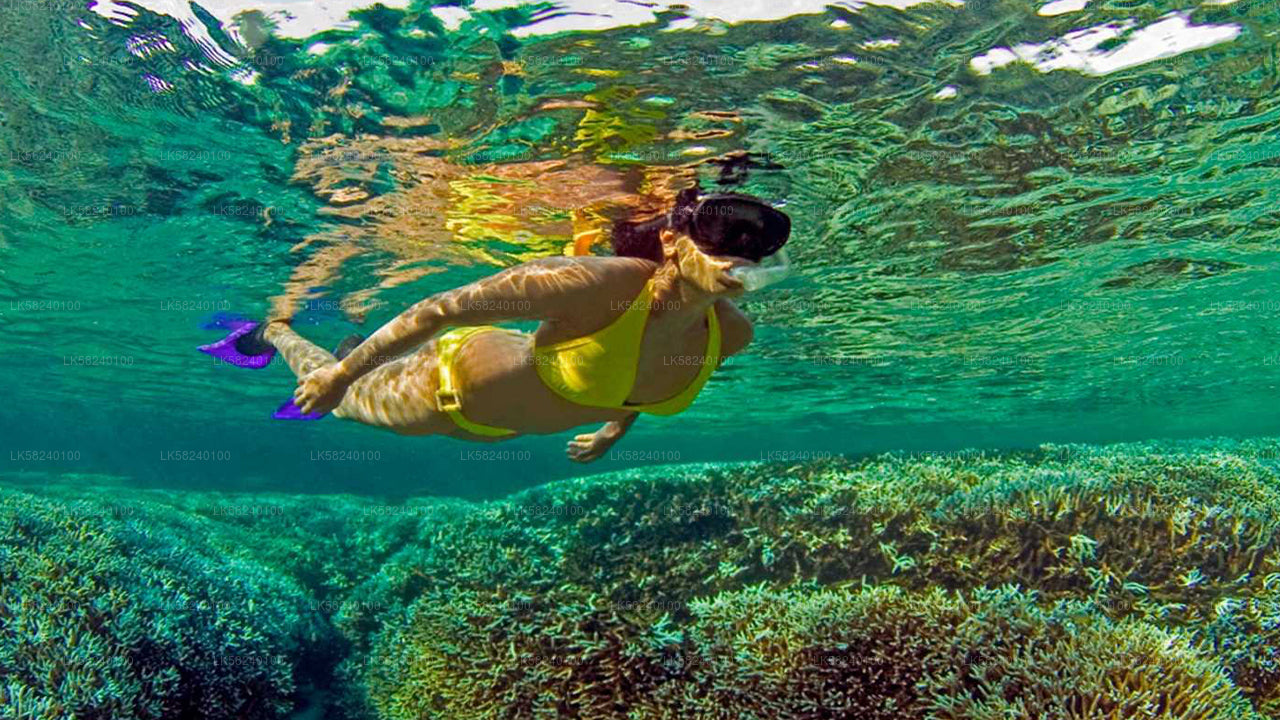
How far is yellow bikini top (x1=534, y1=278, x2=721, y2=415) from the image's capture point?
4387 mm

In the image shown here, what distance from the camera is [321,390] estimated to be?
184 inches

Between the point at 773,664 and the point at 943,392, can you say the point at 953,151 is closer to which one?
→ the point at 773,664

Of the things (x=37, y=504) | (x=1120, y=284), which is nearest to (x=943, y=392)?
(x=1120, y=284)

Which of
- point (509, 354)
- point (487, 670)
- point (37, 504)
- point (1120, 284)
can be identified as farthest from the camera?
point (1120, 284)

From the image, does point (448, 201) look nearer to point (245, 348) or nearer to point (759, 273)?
point (245, 348)

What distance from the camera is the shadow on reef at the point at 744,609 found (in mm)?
4387

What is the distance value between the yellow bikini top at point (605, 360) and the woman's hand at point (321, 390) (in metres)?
1.46

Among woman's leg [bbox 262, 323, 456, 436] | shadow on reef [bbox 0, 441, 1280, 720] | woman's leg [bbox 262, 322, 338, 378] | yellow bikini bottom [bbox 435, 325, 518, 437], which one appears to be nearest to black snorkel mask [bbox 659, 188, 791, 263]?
yellow bikini bottom [bbox 435, 325, 518, 437]

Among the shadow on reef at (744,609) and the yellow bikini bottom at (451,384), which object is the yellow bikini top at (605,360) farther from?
the shadow on reef at (744,609)

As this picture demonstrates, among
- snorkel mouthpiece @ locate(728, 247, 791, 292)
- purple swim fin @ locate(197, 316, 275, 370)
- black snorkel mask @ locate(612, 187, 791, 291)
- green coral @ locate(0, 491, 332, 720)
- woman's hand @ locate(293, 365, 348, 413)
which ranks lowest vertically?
green coral @ locate(0, 491, 332, 720)

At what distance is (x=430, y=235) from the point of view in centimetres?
1380

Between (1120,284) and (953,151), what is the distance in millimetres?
10761

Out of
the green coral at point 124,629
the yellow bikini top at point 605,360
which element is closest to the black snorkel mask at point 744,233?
the yellow bikini top at point 605,360

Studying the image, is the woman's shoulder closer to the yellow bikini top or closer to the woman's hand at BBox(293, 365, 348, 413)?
the yellow bikini top
